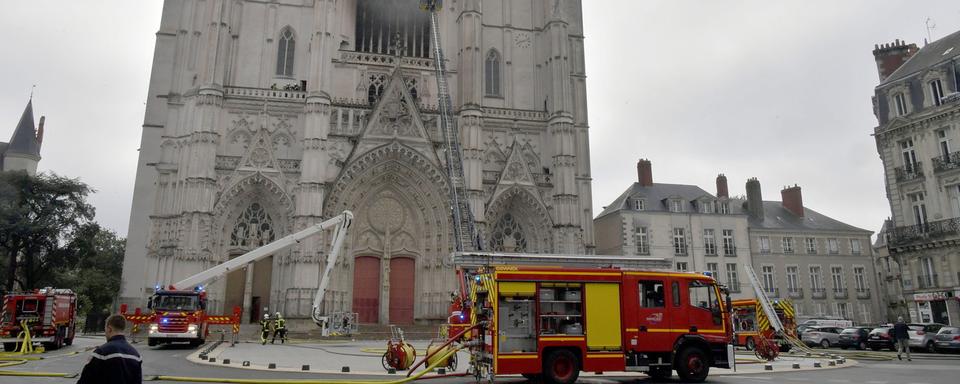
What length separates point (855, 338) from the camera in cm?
2283

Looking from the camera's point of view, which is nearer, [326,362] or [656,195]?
[326,362]

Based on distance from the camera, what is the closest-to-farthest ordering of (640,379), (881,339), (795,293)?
(640,379) < (881,339) < (795,293)

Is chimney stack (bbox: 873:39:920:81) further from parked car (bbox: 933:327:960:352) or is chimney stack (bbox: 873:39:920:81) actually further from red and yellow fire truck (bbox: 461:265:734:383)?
red and yellow fire truck (bbox: 461:265:734:383)

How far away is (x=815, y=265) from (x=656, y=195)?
35.2ft

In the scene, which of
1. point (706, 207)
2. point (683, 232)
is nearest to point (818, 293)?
point (706, 207)

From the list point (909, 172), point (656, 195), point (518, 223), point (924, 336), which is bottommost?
point (924, 336)

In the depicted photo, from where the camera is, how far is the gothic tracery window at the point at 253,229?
26.4 m

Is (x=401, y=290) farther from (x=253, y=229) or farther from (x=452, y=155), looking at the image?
(x=253, y=229)

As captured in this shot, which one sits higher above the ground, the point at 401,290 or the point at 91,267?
the point at 91,267

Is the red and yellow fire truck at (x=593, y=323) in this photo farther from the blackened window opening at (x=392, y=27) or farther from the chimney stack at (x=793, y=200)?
the chimney stack at (x=793, y=200)

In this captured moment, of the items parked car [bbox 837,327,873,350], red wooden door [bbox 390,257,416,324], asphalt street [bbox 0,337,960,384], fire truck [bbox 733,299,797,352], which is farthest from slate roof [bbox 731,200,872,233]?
asphalt street [bbox 0,337,960,384]

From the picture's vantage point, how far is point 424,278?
2780 cm

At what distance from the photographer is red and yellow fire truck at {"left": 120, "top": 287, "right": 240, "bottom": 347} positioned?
17.2 m

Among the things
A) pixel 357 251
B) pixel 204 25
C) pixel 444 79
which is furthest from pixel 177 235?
pixel 444 79
